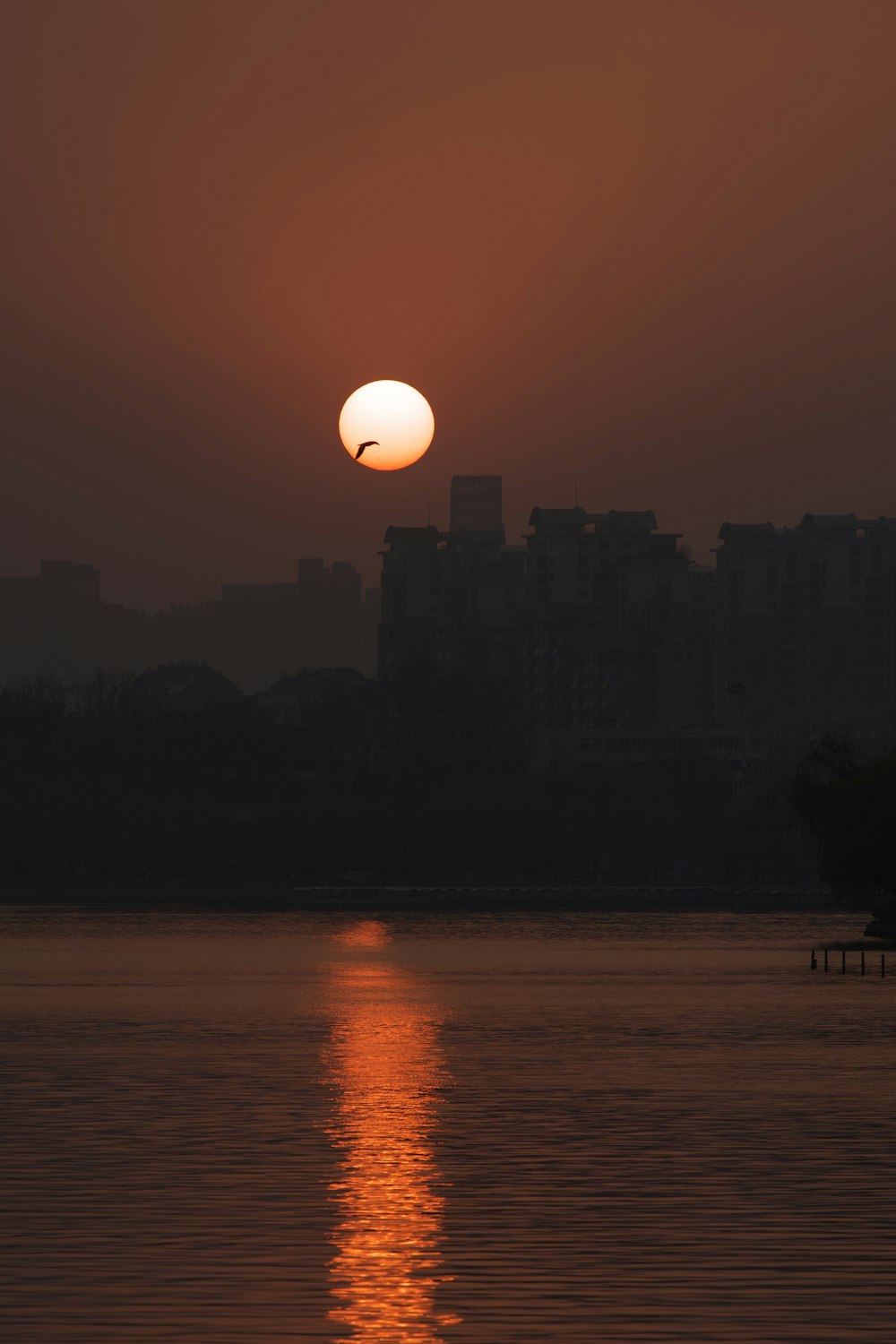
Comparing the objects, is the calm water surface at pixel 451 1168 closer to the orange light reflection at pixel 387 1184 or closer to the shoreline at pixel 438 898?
the orange light reflection at pixel 387 1184

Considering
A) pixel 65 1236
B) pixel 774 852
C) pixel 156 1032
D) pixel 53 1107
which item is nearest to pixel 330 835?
pixel 774 852

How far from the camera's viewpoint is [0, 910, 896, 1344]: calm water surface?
20969 mm

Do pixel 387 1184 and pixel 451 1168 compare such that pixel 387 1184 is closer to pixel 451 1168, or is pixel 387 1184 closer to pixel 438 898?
pixel 451 1168

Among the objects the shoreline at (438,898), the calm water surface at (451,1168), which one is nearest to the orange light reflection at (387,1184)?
the calm water surface at (451,1168)

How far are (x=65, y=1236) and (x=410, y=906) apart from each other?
136 m

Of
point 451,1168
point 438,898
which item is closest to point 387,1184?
point 451,1168

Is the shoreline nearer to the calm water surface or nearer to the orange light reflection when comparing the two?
the calm water surface

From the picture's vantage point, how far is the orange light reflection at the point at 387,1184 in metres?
20.7

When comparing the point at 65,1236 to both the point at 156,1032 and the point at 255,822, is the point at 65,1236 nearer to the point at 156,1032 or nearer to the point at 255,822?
the point at 156,1032

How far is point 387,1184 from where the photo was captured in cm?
2909

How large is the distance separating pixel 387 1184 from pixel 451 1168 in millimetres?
1519

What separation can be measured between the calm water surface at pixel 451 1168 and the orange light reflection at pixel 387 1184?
6cm

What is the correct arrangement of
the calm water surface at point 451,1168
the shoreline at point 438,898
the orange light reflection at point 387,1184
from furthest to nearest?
1. the shoreline at point 438,898
2. the calm water surface at point 451,1168
3. the orange light reflection at point 387,1184

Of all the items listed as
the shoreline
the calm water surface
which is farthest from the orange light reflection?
the shoreline
